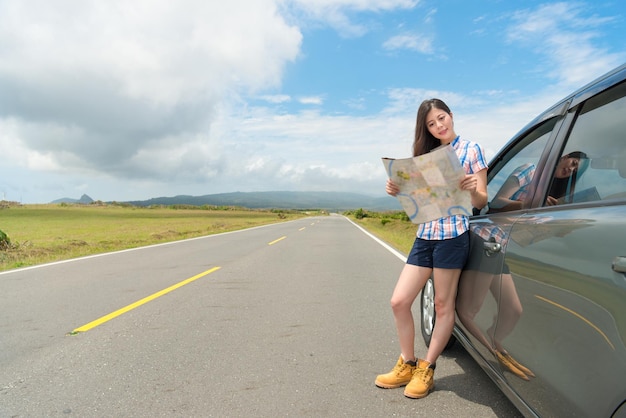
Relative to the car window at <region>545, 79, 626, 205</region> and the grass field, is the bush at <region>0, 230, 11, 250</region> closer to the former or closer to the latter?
the grass field

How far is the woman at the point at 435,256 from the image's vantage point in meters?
2.59

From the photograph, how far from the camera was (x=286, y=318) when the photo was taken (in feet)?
15.6

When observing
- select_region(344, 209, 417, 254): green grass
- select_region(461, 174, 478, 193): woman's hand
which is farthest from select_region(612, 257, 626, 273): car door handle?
select_region(344, 209, 417, 254): green grass

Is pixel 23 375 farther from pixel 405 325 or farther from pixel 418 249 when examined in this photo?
pixel 418 249

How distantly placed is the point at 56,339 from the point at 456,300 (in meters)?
3.67

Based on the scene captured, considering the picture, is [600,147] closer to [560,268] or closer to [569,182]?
[569,182]

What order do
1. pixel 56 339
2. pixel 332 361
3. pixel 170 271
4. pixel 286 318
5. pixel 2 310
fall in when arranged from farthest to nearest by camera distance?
pixel 170 271, pixel 2 310, pixel 286 318, pixel 56 339, pixel 332 361

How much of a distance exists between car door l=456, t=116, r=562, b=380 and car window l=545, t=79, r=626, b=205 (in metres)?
0.21

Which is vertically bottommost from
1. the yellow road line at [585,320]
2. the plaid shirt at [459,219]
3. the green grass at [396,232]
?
the green grass at [396,232]

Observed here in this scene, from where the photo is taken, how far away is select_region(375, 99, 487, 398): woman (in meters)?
2.59

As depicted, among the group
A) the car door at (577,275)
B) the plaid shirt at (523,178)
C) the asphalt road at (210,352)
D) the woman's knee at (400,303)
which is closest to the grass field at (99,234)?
the asphalt road at (210,352)

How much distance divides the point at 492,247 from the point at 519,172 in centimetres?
65

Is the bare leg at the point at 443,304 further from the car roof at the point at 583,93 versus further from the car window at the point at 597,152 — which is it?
the car roof at the point at 583,93

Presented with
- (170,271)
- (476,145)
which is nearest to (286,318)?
(476,145)
